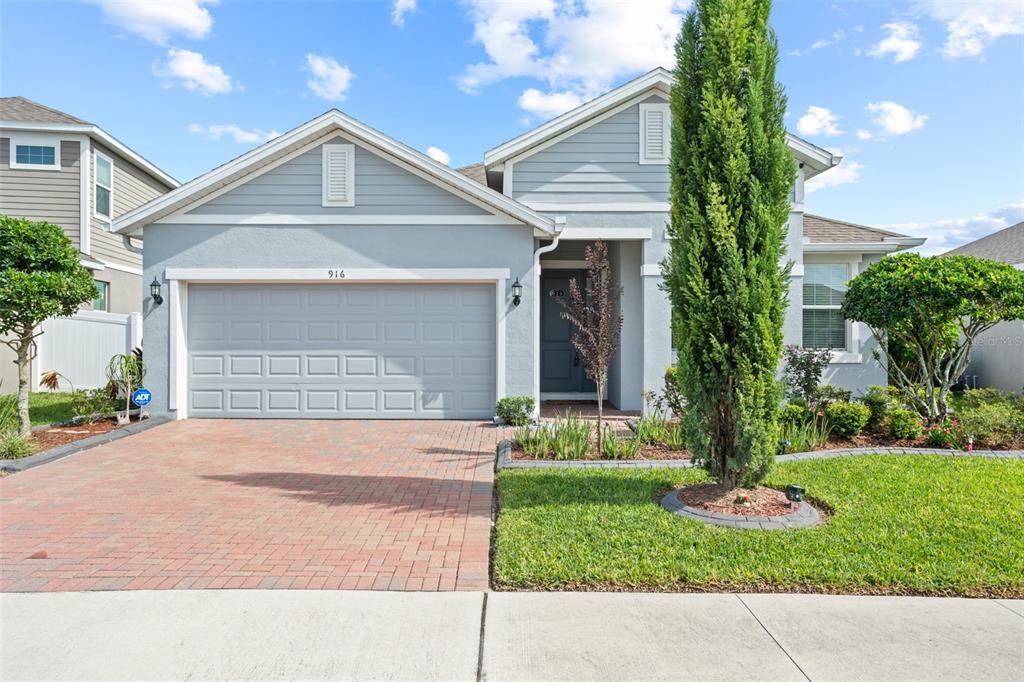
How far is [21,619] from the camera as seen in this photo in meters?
3.81

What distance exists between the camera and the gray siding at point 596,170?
38.4 ft

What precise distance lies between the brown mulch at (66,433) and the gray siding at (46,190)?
8035mm

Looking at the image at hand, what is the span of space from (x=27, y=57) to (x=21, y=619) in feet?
39.4

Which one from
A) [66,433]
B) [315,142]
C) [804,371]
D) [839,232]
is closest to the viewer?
[66,433]

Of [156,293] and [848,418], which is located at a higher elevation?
[156,293]

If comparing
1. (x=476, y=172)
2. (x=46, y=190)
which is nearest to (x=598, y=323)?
(x=476, y=172)

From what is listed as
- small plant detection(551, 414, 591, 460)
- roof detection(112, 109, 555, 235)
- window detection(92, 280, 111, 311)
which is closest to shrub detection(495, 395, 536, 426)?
small plant detection(551, 414, 591, 460)

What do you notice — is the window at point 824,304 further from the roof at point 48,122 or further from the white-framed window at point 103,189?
the white-framed window at point 103,189

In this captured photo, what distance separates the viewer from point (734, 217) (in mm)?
5590

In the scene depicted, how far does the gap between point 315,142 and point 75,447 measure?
6.00 metres

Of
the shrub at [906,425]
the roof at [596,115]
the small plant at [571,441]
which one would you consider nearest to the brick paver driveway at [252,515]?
the small plant at [571,441]

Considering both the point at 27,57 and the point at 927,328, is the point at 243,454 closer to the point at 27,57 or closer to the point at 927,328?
the point at 27,57

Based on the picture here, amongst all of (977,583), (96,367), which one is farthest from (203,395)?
(977,583)

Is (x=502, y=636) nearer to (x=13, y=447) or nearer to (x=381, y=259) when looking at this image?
(x=13, y=447)
